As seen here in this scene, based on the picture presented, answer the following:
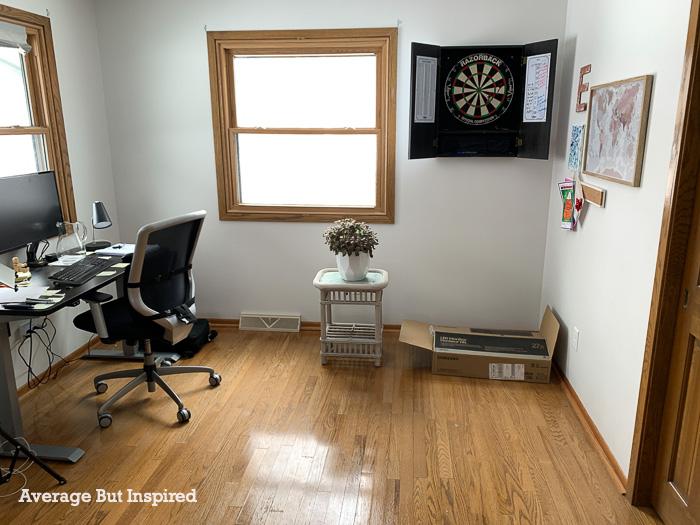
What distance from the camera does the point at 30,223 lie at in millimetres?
2926

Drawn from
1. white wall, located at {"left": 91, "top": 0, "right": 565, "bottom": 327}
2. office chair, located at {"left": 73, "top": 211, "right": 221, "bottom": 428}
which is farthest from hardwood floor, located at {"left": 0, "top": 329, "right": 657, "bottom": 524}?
white wall, located at {"left": 91, "top": 0, "right": 565, "bottom": 327}

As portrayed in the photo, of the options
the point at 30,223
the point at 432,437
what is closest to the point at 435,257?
the point at 432,437

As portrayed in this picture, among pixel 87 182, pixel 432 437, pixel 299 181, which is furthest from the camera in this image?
pixel 299 181

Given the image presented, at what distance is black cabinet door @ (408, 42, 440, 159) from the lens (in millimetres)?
3332

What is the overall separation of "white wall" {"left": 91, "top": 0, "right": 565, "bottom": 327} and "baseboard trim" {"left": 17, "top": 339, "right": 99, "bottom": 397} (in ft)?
2.77

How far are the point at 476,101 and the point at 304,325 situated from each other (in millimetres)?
2011

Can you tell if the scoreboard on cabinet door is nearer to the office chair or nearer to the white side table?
the white side table

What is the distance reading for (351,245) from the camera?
3.32m

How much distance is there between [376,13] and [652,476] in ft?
9.83

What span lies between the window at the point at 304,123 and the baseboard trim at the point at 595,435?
159cm

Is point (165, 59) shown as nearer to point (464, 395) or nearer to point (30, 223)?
point (30, 223)

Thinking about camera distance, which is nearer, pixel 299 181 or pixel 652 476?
pixel 652 476

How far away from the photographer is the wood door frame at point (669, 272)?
181 cm

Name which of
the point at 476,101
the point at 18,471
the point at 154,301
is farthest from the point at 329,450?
the point at 476,101
